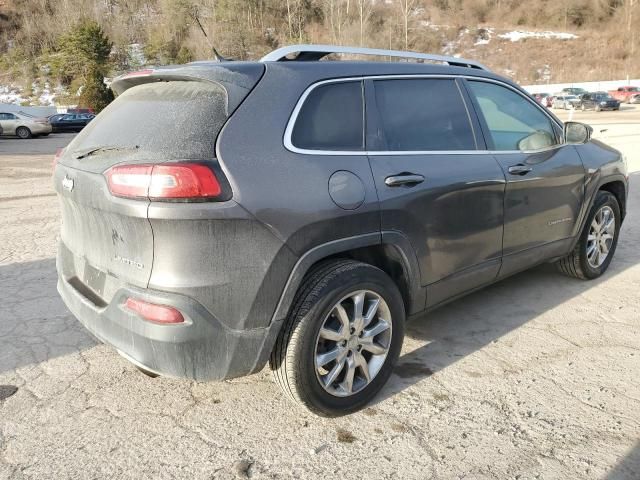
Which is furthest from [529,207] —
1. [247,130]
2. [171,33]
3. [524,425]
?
[171,33]

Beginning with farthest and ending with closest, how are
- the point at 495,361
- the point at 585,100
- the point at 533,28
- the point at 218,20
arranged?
the point at 533,28 < the point at 218,20 < the point at 585,100 < the point at 495,361

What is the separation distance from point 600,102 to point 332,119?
1756 inches

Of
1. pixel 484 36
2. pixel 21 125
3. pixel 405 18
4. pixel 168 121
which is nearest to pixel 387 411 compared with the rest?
pixel 168 121

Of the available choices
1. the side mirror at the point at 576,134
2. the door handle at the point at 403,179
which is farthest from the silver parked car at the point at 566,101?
the door handle at the point at 403,179

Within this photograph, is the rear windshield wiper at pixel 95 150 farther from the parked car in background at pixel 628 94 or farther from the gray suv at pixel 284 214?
the parked car in background at pixel 628 94

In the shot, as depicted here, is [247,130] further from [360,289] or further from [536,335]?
[536,335]

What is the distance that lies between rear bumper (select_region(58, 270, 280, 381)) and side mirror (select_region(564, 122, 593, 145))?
3.02 meters

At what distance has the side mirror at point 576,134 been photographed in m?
4.17

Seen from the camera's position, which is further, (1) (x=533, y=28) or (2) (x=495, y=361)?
(1) (x=533, y=28)

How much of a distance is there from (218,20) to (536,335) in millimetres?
74865

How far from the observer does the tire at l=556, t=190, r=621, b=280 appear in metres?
4.47

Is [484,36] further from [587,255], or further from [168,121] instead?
[168,121]

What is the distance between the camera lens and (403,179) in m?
2.86

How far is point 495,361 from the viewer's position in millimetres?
3311
